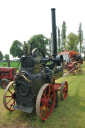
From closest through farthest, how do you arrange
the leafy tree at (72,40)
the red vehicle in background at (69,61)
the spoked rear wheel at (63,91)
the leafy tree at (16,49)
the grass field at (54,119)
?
the grass field at (54,119)
the spoked rear wheel at (63,91)
the red vehicle in background at (69,61)
the leafy tree at (72,40)
the leafy tree at (16,49)

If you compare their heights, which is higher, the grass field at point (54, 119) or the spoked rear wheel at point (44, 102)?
the spoked rear wheel at point (44, 102)

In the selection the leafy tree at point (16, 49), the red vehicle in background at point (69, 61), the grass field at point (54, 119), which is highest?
the leafy tree at point (16, 49)

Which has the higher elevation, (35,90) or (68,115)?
(35,90)

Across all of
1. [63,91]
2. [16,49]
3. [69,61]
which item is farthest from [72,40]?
[63,91]

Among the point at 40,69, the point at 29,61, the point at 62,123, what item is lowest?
the point at 62,123

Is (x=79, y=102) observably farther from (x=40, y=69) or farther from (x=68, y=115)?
(x=40, y=69)

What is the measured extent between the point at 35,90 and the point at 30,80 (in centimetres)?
39

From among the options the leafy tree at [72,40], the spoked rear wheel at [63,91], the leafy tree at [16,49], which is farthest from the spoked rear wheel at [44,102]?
the leafy tree at [16,49]

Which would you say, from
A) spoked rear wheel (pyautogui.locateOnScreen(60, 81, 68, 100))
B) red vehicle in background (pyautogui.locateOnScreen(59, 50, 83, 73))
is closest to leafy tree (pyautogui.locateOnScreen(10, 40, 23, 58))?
red vehicle in background (pyautogui.locateOnScreen(59, 50, 83, 73))

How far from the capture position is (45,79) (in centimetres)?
377

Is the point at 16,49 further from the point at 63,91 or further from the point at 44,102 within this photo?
the point at 44,102

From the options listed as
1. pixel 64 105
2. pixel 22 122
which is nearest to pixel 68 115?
pixel 64 105

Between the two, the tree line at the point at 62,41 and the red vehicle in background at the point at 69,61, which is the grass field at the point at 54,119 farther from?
the tree line at the point at 62,41

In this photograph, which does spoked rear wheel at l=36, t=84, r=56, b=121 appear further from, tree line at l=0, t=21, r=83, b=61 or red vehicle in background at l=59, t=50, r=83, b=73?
tree line at l=0, t=21, r=83, b=61
